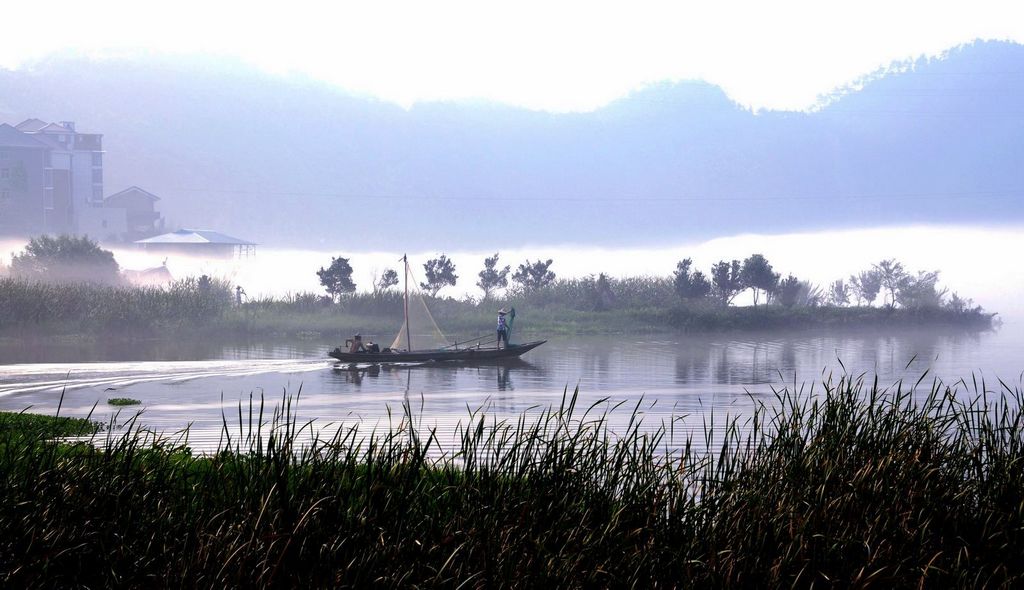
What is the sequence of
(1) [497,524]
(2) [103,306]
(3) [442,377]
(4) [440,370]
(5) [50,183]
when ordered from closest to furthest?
1. (1) [497,524]
2. (3) [442,377]
3. (4) [440,370]
4. (2) [103,306]
5. (5) [50,183]

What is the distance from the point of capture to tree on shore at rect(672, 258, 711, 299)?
5350 cm

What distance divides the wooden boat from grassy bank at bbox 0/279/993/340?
38.2 feet

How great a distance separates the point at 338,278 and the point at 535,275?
400 inches

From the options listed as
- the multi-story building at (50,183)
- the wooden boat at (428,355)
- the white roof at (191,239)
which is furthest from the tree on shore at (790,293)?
the multi-story building at (50,183)

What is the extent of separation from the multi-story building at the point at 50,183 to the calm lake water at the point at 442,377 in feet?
143

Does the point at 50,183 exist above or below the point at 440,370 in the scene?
above

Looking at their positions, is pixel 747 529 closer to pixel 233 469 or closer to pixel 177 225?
pixel 233 469

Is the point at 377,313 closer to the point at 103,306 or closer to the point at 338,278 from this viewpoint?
the point at 338,278

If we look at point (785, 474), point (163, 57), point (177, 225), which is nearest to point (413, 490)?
point (785, 474)

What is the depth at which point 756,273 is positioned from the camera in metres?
54.7

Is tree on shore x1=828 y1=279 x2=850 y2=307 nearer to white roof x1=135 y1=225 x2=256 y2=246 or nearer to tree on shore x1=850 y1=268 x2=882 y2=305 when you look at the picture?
tree on shore x1=850 y1=268 x2=882 y2=305

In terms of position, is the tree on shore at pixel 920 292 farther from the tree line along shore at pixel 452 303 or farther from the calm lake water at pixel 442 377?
the calm lake water at pixel 442 377

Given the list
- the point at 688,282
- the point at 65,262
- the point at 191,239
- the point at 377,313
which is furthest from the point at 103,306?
the point at 191,239

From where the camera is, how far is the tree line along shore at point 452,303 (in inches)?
1555
